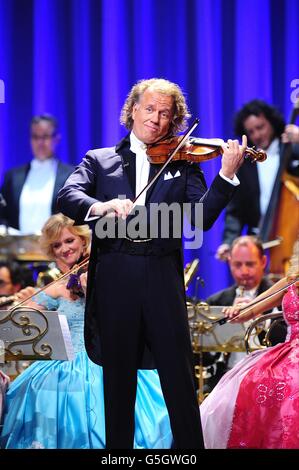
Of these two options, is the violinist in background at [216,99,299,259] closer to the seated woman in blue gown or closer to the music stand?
the seated woman in blue gown

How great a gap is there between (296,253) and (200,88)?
9.58 feet

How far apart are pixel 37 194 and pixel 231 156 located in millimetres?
3359

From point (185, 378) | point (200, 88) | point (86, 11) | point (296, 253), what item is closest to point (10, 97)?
point (86, 11)

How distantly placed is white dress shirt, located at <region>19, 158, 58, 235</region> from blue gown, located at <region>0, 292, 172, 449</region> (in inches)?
91.8

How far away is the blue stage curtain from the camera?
627cm

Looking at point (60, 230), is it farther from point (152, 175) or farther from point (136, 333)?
point (136, 333)

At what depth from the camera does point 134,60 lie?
641cm

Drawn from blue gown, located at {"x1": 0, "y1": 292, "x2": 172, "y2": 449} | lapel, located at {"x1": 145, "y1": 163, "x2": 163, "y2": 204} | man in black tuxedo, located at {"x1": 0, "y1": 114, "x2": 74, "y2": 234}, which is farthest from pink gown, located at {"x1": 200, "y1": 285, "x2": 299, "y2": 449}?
man in black tuxedo, located at {"x1": 0, "y1": 114, "x2": 74, "y2": 234}

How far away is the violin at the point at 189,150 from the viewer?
270 centimetres

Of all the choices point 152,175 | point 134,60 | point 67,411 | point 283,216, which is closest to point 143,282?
point 152,175

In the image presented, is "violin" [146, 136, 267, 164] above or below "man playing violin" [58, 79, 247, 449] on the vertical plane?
above

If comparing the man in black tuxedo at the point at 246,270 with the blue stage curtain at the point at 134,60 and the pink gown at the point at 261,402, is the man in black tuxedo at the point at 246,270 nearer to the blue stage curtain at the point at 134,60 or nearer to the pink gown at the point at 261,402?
the pink gown at the point at 261,402

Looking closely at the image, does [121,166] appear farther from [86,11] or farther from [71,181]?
[86,11]

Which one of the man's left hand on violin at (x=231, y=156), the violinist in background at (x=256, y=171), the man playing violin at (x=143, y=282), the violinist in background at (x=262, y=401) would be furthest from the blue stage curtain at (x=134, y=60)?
the man's left hand on violin at (x=231, y=156)
